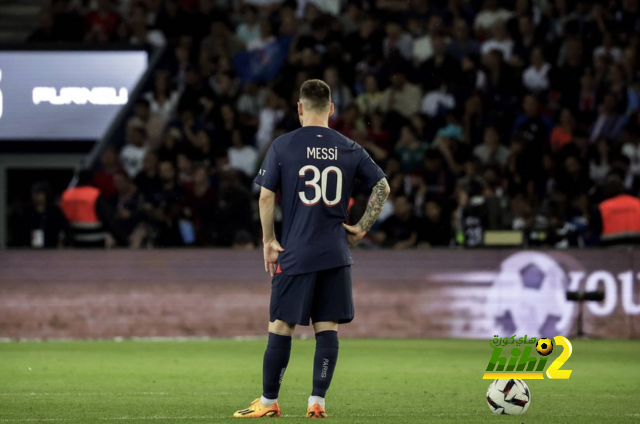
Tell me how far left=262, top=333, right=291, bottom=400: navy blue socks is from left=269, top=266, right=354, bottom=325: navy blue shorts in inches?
5.7

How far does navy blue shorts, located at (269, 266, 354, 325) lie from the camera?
8.10m

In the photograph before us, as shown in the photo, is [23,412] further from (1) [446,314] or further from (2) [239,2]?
(2) [239,2]

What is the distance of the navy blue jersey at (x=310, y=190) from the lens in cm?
813

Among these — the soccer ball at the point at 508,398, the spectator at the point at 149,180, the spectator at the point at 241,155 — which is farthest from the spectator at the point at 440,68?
the soccer ball at the point at 508,398

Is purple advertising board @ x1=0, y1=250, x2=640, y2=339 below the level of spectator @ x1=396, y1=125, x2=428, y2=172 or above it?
below

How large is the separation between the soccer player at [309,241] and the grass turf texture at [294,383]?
0.40 m

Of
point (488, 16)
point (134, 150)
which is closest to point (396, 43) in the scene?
point (488, 16)

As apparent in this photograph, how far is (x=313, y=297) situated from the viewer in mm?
8188

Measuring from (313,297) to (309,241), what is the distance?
1.17 feet

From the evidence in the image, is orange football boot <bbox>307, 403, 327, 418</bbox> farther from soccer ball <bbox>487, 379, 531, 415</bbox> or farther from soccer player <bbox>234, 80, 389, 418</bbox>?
soccer ball <bbox>487, 379, 531, 415</bbox>

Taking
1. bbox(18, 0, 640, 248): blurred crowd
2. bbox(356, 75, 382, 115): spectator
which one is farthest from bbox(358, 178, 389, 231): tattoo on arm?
bbox(356, 75, 382, 115): spectator

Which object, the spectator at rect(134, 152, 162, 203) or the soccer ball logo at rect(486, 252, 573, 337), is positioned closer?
the soccer ball logo at rect(486, 252, 573, 337)

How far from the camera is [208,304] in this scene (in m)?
16.7

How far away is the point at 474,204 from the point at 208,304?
3.95 meters
